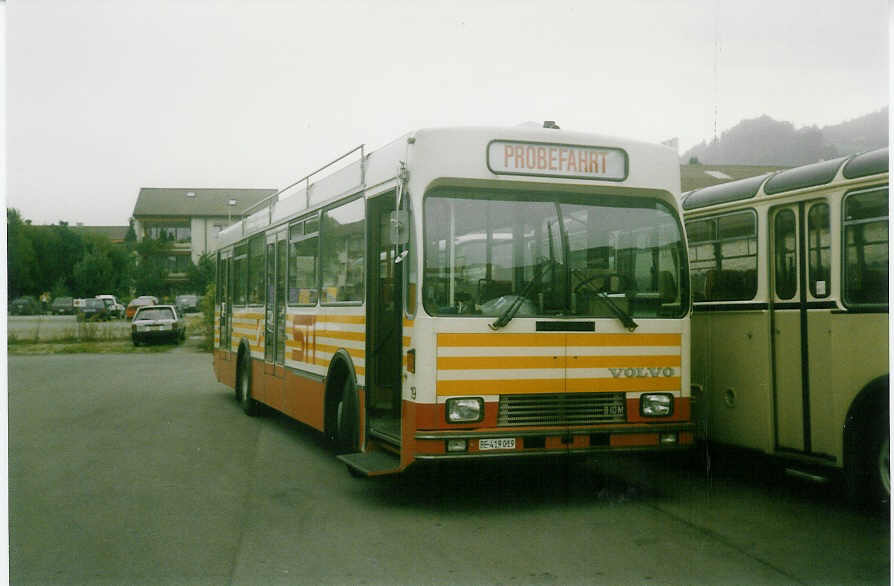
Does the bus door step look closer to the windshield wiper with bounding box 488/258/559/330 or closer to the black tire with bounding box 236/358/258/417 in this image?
the windshield wiper with bounding box 488/258/559/330

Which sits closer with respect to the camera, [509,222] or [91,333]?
[509,222]

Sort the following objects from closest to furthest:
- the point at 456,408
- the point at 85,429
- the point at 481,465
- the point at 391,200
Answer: the point at 456,408 → the point at 391,200 → the point at 481,465 → the point at 85,429

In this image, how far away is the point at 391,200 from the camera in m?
8.08

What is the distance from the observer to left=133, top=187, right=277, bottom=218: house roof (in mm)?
10284

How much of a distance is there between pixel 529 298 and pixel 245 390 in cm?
794

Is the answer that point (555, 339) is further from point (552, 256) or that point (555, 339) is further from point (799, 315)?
point (799, 315)

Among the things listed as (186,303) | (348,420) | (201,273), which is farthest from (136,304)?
(348,420)

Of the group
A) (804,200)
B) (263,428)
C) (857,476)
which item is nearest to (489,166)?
(804,200)

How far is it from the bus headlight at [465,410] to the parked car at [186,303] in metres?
17.8

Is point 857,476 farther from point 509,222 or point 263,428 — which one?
point 263,428

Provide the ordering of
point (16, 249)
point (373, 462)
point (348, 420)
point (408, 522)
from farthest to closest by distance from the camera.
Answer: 1. point (348, 420)
2. point (373, 462)
3. point (408, 522)
4. point (16, 249)

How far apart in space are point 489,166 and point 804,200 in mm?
2559

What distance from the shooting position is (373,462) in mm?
7719

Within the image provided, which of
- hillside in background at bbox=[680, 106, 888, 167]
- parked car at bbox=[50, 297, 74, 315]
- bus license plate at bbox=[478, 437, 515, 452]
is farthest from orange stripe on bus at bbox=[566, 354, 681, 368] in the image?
parked car at bbox=[50, 297, 74, 315]
